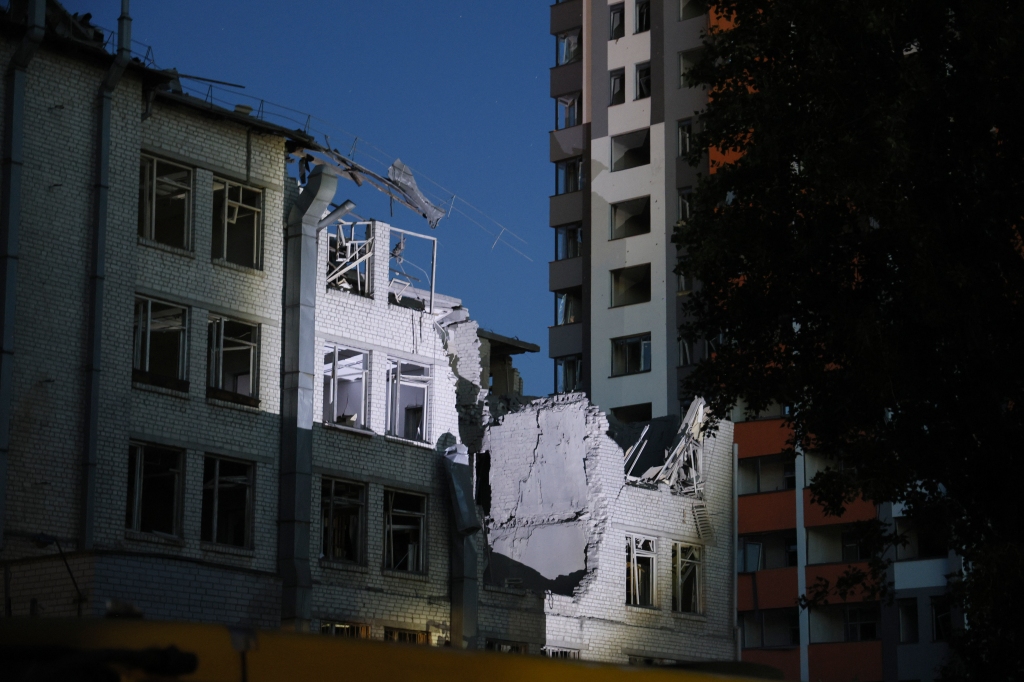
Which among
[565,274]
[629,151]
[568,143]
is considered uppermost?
[568,143]

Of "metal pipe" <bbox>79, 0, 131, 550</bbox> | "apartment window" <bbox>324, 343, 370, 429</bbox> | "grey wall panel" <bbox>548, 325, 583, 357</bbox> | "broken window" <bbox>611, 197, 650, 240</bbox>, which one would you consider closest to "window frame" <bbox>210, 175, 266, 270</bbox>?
"apartment window" <bbox>324, 343, 370, 429</bbox>

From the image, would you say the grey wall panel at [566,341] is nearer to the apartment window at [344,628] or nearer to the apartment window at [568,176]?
the apartment window at [568,176]

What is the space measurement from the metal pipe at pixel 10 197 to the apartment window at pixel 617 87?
41.7 m

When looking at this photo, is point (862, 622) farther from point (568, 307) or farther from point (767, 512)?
point (568, 307)

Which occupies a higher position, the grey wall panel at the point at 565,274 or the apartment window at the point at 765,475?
the grey wall panel at the point at 565,274

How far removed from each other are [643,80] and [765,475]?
58.8 ft

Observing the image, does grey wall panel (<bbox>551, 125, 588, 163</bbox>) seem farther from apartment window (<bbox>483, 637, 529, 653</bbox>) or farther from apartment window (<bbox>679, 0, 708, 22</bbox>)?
apartment window (<bbox>483, 637, 529, 653</bbox>)

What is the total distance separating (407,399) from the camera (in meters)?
32.6

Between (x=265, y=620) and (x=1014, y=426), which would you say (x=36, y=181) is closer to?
(x=265, y=620)

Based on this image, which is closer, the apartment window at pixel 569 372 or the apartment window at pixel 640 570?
the apartment window at pixel 640 570

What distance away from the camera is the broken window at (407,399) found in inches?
1249

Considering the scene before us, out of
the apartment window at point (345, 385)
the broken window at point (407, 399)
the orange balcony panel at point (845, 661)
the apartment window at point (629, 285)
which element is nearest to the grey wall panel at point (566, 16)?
A: the apartment window at point (629, 285)

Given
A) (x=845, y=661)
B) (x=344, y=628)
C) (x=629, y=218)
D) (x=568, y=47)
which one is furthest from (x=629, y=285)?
(x=344, y=628)

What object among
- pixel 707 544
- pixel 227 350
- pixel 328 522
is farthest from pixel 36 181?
pixel 707 544
